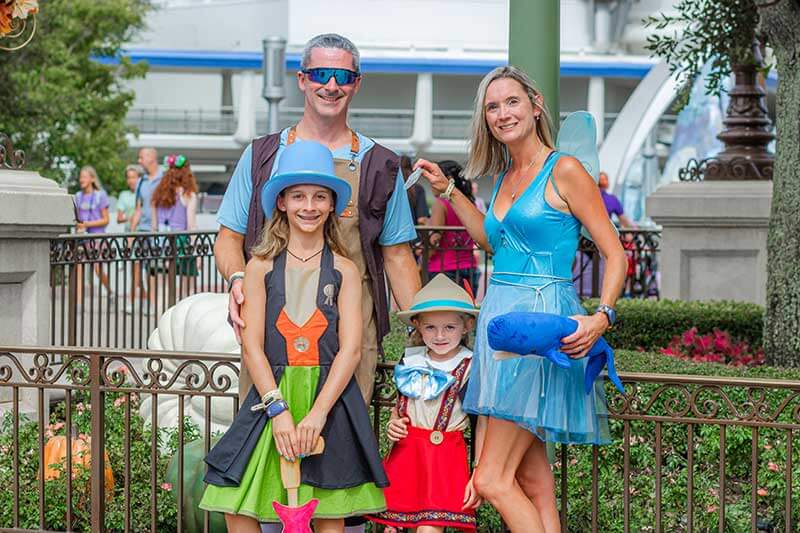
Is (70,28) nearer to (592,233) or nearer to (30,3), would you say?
(30,3)

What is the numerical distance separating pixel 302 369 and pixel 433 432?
566 millimetres

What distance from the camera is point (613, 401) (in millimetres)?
5484

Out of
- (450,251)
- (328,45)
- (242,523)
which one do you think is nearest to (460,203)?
(328,45)

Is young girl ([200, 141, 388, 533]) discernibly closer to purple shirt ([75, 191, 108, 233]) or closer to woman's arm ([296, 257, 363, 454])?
woman's arm ([296, 257, 363, 454])

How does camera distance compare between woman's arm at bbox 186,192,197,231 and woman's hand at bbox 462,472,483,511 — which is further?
woman's arm at bbox 186,192,197,231

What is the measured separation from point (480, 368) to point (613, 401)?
762 mm

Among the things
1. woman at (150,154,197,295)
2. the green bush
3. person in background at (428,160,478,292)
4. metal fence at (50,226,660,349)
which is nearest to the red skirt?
metal fence at (50,226,660,349)

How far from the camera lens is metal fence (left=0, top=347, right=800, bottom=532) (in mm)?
5465

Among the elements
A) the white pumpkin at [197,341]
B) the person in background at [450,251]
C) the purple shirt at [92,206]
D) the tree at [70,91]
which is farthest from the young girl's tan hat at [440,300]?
the tree at [70,91]

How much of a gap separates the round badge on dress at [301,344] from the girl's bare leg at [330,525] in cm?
59

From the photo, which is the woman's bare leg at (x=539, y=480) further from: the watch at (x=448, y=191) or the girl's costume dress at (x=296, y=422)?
the watch at (x=448, y=191)

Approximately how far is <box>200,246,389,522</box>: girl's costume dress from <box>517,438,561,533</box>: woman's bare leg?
0.55 metres

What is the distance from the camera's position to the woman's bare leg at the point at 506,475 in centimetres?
492

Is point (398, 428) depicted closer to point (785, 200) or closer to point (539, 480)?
point (539, 480)
